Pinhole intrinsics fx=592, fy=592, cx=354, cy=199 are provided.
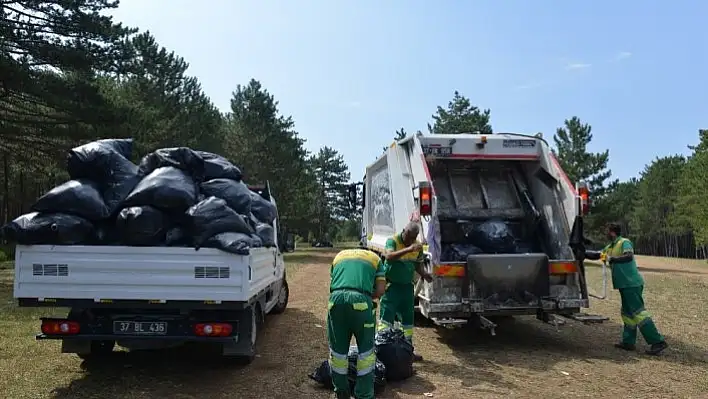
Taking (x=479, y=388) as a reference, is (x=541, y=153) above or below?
above

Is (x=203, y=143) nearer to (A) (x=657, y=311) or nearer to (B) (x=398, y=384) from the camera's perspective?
(A) (x=657, y=311)

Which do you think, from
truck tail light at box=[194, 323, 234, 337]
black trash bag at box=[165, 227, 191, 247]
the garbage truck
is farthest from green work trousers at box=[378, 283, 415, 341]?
black trash bag at box=[165, 227, 191, 247]

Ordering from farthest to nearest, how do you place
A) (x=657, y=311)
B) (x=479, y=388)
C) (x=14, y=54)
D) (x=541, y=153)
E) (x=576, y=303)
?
(x=14, y=54) < (x=657, y=311) < (x=541, y=153) < (x=576, y=303) < (x=479, y=388)

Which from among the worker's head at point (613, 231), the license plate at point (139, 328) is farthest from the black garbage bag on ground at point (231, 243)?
the worker's head at point (613, 231)

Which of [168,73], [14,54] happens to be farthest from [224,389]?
[168,73]

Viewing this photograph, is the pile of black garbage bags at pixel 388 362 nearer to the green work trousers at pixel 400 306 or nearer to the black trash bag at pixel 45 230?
the green work trousers at pixel 400 306

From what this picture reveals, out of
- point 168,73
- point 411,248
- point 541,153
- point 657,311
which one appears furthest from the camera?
point 168,73

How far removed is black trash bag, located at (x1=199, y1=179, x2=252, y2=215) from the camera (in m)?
6.28

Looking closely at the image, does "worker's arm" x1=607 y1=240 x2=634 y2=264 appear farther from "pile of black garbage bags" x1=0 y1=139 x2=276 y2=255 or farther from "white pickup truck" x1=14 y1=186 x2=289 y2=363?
"white pickup truck" x1=14 y1=186 x2=289 y2=363

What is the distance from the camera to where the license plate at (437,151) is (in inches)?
312

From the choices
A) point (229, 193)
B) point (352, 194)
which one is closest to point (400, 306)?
point (229, 193)

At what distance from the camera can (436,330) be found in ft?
27.9

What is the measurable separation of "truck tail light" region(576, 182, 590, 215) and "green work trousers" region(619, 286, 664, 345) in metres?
1.16

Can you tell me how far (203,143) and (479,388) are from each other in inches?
1100
